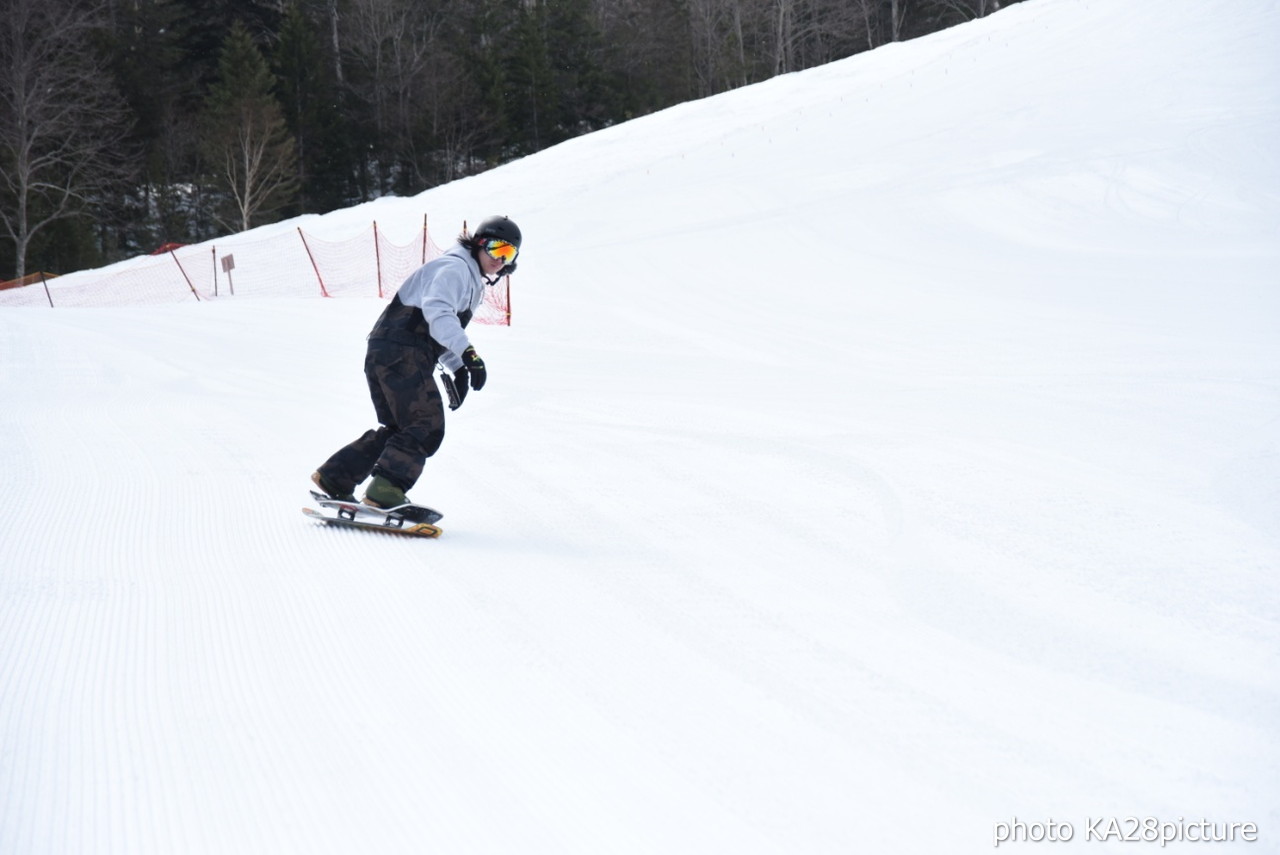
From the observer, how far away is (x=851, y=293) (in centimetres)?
1275

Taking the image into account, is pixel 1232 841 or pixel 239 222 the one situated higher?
pixel 239 222

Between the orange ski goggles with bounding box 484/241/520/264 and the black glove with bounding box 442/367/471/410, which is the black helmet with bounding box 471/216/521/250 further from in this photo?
the black glove with bounding box 442/367/471/410

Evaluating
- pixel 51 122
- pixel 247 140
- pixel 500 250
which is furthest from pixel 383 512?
pixel 51 122

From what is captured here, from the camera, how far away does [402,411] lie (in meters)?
4.45

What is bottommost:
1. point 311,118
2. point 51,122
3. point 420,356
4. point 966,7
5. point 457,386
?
point 457,386

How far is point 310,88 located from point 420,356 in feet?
135

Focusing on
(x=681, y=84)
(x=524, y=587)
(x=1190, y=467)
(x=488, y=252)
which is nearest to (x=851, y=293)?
(x=1190, y=467)

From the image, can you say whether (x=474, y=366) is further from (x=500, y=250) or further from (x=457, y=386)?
(x=500, y=250)

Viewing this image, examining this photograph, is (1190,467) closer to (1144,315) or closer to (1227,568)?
(1227,568)

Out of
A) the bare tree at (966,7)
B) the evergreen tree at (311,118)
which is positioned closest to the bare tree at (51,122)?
the evergreen tree at (311,118)

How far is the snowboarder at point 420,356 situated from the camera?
4.37 metres

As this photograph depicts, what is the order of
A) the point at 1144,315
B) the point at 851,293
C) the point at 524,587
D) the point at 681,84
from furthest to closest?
the point at 681,84
the point at 851,293
the point at 1144,315
the point at 524,587

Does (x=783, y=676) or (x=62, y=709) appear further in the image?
(x=783, y=676)

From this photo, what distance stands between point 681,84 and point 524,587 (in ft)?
162
